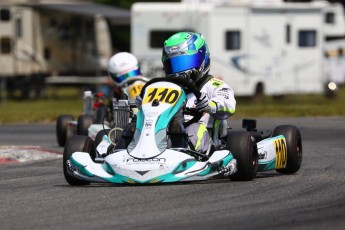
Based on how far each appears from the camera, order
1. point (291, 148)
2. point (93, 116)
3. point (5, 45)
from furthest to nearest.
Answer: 1. point (5, 45)
2. point (93, 116)
3. point (291, 148)

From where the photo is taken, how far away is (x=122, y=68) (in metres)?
15.0

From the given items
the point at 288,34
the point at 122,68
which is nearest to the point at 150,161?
the point at 122,68

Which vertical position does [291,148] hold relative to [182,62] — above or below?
below

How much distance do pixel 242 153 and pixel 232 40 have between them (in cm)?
2065

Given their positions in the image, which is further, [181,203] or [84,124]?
[84,124]

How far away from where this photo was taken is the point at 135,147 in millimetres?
9336

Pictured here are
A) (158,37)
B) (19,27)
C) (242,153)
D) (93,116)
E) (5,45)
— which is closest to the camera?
(242,153)

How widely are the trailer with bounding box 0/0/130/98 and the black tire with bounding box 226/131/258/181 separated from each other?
2699 centimetres

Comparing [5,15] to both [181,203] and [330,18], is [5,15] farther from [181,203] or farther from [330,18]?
[181,203]

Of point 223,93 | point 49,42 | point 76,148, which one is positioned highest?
point 223,93

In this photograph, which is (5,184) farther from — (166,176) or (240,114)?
(240,114)

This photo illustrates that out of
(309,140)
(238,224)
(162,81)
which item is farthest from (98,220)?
(309,140)

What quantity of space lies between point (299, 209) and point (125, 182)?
1994 millimetres

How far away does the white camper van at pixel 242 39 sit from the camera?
29.7 metres
